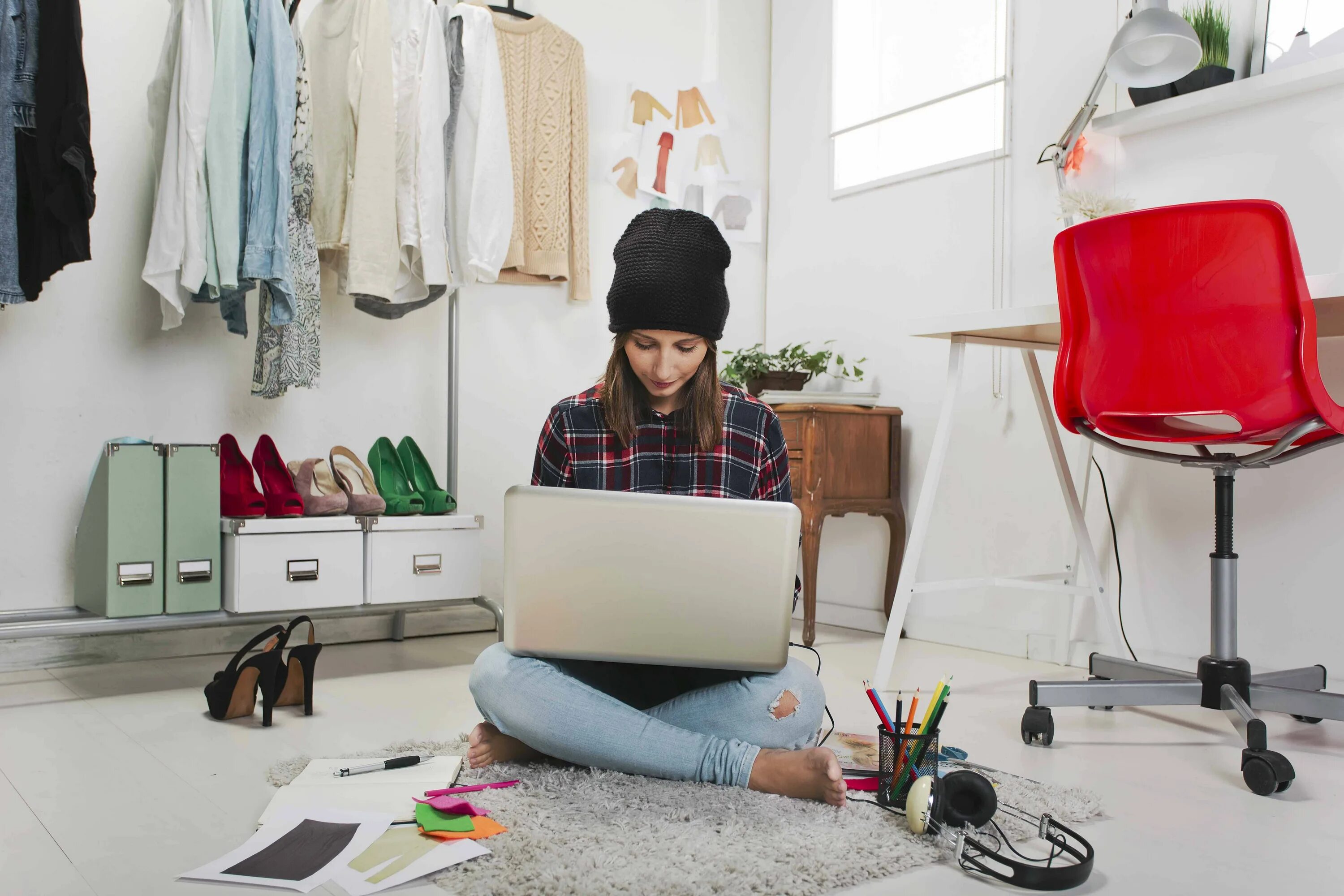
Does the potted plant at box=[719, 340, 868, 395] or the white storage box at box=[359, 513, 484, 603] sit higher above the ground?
the potted plant at box=[719, 340, 868, 395]

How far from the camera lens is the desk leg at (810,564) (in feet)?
8.89

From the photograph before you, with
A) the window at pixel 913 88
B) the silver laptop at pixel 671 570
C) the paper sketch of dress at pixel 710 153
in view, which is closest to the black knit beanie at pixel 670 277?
the silver laptop at pixel 671 570

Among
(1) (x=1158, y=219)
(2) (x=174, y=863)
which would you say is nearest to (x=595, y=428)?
(2) (x=174, y=863)

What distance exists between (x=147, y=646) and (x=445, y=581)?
76 cm

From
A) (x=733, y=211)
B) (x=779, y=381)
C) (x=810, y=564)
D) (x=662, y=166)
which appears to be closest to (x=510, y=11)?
(x=662, y=166)

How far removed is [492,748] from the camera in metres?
1.45

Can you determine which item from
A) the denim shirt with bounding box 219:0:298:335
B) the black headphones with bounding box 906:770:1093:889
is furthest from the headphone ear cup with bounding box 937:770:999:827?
the denim shirt with bounding box 219:0:298:335

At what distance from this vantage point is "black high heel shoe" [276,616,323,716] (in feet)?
6.18

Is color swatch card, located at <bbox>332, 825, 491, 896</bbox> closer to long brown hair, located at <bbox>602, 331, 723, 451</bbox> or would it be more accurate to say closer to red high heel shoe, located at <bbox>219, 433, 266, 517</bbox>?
long brown hair, located at <bbox>602, 331, 723, 451</bbox>

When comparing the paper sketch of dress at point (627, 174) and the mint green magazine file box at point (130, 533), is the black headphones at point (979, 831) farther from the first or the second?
the paper sketch of dress at point (627, 174)

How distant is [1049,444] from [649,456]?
1196mm

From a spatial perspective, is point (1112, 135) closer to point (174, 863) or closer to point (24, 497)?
point (174, 863)

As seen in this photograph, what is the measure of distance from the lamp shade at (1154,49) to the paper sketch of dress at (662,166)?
1.55 m

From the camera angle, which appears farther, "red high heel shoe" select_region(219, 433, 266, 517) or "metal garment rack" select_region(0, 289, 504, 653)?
"red high heel shoe" select_region(219, 433, 266, 517)
